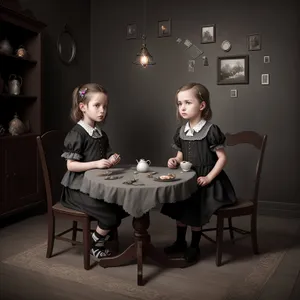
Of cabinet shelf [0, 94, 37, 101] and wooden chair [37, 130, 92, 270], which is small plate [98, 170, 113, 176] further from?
cabinet shelf [0, 94, 37, 101]

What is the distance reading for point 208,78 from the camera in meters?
4.41

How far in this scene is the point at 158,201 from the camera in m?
2.23

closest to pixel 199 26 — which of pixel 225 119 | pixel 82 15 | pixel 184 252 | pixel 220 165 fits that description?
pixel 225 119

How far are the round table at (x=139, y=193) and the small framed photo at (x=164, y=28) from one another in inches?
88.8

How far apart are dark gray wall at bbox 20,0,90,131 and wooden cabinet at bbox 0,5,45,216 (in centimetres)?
33

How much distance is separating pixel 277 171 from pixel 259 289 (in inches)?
81.3

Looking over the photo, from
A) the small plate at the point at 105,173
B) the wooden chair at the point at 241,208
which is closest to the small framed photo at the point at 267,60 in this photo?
the wooden chair at the point at 241,208

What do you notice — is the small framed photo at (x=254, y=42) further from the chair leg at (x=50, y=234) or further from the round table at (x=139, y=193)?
the chair leg at (x=50, y=234)

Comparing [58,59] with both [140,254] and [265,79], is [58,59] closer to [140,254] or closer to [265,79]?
[265,79]

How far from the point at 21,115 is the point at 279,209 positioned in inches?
111

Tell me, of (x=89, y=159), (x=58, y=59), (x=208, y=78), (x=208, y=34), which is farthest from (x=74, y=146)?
(x=208, y=34)

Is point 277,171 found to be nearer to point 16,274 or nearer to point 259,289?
point 259,289

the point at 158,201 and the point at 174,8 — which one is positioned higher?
the point at 174,8

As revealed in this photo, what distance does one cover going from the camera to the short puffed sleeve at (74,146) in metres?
2.70
